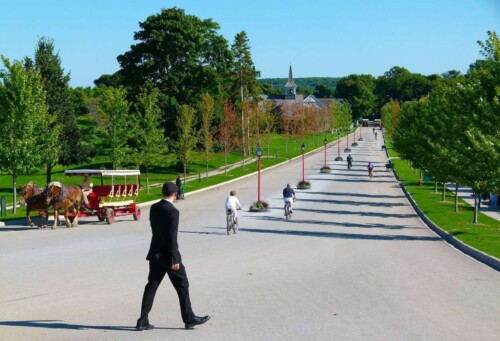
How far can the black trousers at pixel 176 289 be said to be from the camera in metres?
9.96

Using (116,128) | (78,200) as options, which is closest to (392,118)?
(116,128)

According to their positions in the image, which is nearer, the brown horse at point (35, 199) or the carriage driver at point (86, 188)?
the brown horse at point (35, 199)

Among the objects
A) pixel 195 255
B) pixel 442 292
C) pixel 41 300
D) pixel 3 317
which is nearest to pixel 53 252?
pixel 195 255

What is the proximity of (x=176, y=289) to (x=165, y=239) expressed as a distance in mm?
696

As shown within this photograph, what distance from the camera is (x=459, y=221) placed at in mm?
31891

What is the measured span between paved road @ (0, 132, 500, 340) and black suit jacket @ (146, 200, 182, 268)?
97cm

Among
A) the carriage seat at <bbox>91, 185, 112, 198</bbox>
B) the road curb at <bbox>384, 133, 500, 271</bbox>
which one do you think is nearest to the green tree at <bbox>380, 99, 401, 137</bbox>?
the road curb at <bbox>384, 133, 500, 271</bbox>

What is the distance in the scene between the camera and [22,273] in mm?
15781

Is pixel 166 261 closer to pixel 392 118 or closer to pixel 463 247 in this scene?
pixel 463 247

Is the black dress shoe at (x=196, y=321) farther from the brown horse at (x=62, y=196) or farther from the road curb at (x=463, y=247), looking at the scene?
the brown horse at (x=62, y=196)

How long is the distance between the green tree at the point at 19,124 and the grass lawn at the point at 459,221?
1767 centimetres

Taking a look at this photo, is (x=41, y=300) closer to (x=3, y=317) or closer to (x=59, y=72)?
(x=3, y=317)

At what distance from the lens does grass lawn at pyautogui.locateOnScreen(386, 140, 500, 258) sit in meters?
22.6

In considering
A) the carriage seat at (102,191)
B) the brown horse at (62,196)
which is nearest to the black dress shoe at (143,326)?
the brown horse at (62,196)
